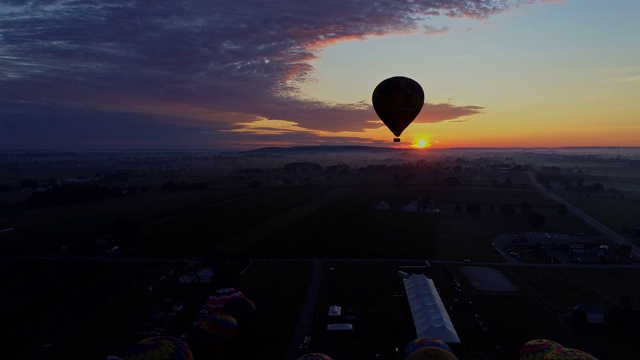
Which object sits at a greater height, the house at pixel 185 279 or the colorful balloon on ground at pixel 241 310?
the colorful balloon on ground at pixel 241 310

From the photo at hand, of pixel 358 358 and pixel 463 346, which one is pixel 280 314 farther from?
pixel 463 346

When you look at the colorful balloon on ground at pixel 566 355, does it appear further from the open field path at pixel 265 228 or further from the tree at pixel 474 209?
the tree at pixel 474 209

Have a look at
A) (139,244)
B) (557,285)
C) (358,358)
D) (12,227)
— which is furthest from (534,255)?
(12,227)

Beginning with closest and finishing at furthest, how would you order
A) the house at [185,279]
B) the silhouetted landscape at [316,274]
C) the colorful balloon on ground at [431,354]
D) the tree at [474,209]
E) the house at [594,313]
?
the colorful balloon on ground at [431,354] → the silhouetted landscape at [316,274] → the house at [594,313] → the house at [185,279] → the tree at [474,209]

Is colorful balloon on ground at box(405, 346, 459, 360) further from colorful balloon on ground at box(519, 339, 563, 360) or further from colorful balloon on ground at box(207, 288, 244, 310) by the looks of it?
colorful balloon on ground at box(207, 288, 244, 310)

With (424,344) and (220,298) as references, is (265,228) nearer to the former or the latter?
(220,298)

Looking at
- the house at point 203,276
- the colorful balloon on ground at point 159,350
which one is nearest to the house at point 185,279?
the house at point 203,276

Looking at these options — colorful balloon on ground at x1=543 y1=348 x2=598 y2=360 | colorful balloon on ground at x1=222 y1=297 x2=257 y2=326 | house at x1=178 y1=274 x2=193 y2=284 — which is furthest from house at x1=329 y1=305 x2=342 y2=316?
colorful balloon on ground at x1=543 y1=348 x2=598 y2=360

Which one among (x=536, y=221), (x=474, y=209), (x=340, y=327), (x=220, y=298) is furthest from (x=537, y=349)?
(x=474, y=209)
